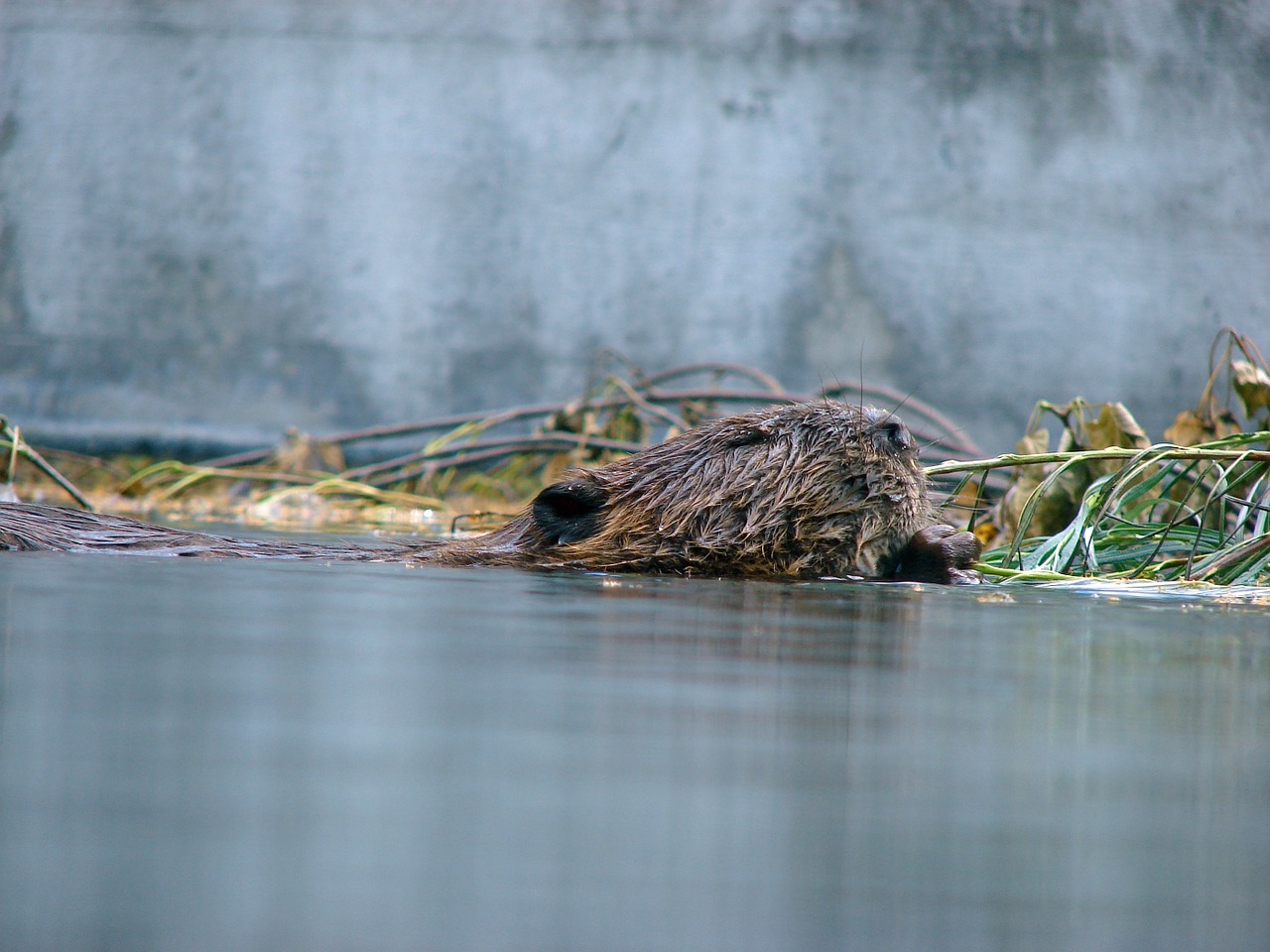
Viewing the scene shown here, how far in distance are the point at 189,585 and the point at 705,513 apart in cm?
127

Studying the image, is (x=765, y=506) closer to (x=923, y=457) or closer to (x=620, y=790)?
(x=620, y=790)

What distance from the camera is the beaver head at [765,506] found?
3.26 m

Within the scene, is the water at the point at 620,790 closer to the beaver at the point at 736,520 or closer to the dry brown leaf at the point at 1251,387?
the beaver at the point at 736,520

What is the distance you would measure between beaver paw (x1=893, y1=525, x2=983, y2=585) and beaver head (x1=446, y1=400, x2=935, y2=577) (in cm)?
7

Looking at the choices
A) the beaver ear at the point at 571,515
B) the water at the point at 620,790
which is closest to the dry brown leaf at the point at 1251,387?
the beaver ear at the point at 571,515

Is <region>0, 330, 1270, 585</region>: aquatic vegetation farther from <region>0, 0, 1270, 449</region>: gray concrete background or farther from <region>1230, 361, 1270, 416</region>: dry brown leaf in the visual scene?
<region>0, 0, 1270, 449</region>: gray concrete background

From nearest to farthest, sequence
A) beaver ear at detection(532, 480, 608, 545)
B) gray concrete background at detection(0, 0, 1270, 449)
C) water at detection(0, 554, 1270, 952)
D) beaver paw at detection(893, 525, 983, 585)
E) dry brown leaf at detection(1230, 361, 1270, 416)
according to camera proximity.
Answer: water at detection(0, 554, 1270, 952) < beaver paw at detection(893, 525, 983, 585) < beaver ear at detection(532, 480, 608, 545) < dry brown leaf at detection(1230, 361, 1270, 416) < gray concrete background at detection(0, 0, 1270, 449)

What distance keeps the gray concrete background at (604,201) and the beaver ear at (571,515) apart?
4792mm

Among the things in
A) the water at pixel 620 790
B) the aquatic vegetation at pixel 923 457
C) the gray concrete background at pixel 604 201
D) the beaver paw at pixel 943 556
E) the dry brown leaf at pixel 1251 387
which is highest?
the gray concrete background at pixel 604 201

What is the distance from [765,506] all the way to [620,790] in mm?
2321

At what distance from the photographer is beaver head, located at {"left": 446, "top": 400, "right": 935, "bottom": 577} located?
3.26 metres

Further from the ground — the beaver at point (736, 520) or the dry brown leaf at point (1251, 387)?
the dry brown leaf at point (1251, 387)

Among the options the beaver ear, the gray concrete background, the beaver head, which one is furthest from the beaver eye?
the gray concrete background

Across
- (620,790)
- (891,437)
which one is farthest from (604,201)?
(620,790)
